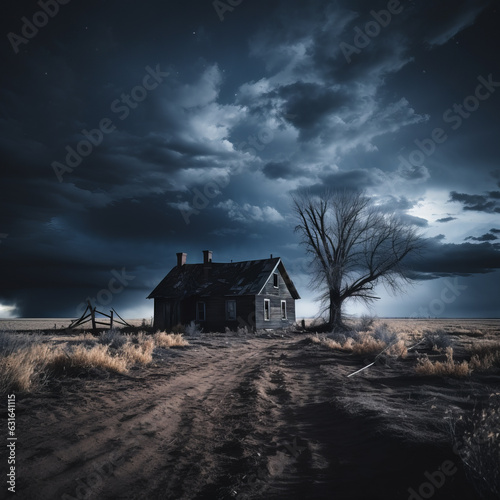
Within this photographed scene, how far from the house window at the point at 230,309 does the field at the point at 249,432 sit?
1819cm

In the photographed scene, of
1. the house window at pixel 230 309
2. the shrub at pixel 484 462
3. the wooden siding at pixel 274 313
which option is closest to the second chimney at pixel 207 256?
the house window at pixel 230 309

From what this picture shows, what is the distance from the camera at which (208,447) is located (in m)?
4.17

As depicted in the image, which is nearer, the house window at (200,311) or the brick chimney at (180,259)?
the house window at (200,311)

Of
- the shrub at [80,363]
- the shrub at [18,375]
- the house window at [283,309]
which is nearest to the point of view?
the shrub at [18,375]

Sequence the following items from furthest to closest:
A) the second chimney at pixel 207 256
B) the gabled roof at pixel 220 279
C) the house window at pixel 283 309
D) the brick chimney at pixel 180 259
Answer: the brick chimney at pixel 180 259
the second chimney at pixel 207 256
the house window at pixel 283 309
the gabled roof at pixel 220 279

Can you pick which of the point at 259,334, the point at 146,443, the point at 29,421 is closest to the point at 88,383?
the point at 29,421

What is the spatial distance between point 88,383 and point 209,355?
6.05 metres

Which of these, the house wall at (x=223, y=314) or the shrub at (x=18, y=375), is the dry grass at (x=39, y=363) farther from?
the house wall at (x=223, y=314)

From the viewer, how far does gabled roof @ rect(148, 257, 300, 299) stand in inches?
1073

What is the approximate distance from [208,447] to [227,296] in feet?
75.8

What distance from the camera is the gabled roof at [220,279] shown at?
27.3m

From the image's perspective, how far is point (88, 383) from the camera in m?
6.86

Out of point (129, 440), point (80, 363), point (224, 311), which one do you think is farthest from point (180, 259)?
point (129, 440)

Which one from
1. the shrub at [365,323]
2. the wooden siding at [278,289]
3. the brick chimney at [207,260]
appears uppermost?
the brick chimney at [207,260]
